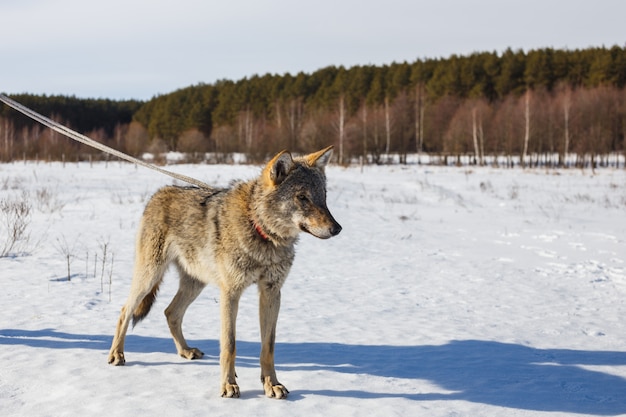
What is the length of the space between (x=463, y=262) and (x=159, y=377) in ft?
24.2

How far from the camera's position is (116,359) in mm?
4707

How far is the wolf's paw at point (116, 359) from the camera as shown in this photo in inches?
185

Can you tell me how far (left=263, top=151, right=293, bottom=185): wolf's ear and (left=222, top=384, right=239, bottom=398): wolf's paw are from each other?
5.19ft

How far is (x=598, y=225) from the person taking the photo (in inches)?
600

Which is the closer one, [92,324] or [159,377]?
[159,377]

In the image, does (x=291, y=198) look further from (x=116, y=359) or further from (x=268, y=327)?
(x=116, y=359)

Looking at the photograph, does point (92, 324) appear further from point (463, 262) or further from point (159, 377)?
point (463, 262)

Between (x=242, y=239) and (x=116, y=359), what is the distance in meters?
1.65

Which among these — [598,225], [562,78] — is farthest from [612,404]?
[562,78]

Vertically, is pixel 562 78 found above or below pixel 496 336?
above

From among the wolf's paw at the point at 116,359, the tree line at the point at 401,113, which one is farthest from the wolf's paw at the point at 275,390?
the tree line at the point at 401,113

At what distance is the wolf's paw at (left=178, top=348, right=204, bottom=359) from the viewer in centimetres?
498

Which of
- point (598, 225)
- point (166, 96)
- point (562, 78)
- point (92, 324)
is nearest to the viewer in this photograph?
point (92, 324)

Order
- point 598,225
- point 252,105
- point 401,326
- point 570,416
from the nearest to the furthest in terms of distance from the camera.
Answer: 1. point 570,416
2. point 401,326
3. point 598,225
4. point 252,105
